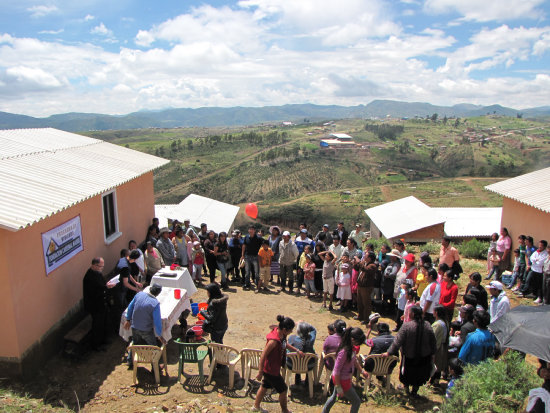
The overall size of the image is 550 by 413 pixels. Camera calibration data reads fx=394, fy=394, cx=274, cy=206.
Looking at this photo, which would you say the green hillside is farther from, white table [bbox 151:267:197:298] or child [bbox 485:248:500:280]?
white table [bbox 151:267:197:298]

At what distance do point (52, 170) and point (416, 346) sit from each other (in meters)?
7.69

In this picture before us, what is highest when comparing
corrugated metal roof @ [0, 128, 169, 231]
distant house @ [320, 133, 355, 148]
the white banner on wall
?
corrugated metal roof @ [0, 128, 169, 231]

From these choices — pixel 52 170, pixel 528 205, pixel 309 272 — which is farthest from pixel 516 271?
pixel 52 170

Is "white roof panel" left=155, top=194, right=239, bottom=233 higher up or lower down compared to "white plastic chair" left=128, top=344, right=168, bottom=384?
lower down

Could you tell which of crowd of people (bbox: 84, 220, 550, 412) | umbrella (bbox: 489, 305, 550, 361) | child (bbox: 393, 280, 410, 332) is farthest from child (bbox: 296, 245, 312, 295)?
umbrella (bbox: 489, 305, 550, 361)

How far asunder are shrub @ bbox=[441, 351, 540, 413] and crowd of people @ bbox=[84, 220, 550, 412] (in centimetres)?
32

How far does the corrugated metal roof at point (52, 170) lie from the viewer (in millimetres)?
5973

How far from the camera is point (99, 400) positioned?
548cm

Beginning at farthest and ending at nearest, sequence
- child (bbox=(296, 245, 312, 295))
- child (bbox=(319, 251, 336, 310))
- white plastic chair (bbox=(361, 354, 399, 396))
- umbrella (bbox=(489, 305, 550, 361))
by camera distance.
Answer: child (bbox=(296, 245, 312, 295)), child (bbox=(319, 251, 336, 310)), white plastic chair (bbox=(361, 354, 399, 396)), umbrella (bbox=(489, 305, 550, 361))

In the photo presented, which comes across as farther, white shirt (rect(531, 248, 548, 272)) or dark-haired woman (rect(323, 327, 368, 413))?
white shirt (rect(531, 248, 548, 272))

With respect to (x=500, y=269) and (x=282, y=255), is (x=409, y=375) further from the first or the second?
(x=500, y=269)

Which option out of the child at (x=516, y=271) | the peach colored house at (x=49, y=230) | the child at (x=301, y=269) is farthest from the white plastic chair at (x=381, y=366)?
the child at (x=516, y=271)

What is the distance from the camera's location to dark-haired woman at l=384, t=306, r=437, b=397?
17.3ft

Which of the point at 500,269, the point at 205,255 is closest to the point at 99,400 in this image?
the point at 205,255
